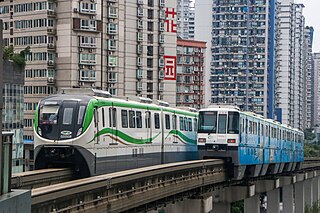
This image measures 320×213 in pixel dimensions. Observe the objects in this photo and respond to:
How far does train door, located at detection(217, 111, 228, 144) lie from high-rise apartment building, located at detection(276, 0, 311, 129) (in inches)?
4024

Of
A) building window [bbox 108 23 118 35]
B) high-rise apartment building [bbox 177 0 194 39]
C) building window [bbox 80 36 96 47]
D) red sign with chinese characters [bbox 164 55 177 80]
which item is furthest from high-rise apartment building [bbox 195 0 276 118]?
building window [bbox 80 36 96 47]

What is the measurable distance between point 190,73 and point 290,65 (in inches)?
1564

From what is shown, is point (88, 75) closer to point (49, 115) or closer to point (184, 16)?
point (49, 115)

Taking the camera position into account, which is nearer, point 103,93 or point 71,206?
point 71,206

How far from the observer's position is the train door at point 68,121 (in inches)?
776

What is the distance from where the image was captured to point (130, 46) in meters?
71.9

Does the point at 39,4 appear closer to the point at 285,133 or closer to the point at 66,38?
the point at 66,38

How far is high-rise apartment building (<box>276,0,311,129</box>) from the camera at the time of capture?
136500 millimetres

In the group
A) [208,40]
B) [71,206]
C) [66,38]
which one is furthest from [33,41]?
[208,40]

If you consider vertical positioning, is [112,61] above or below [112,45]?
below

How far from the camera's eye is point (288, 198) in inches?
2463

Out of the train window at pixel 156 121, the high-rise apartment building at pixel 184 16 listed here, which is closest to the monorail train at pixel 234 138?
the train window at pixel 156 121

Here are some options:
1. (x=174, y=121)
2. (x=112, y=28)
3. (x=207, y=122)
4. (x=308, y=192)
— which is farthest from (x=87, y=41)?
(x=207, y=122)

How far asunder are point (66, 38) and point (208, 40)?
212ft
